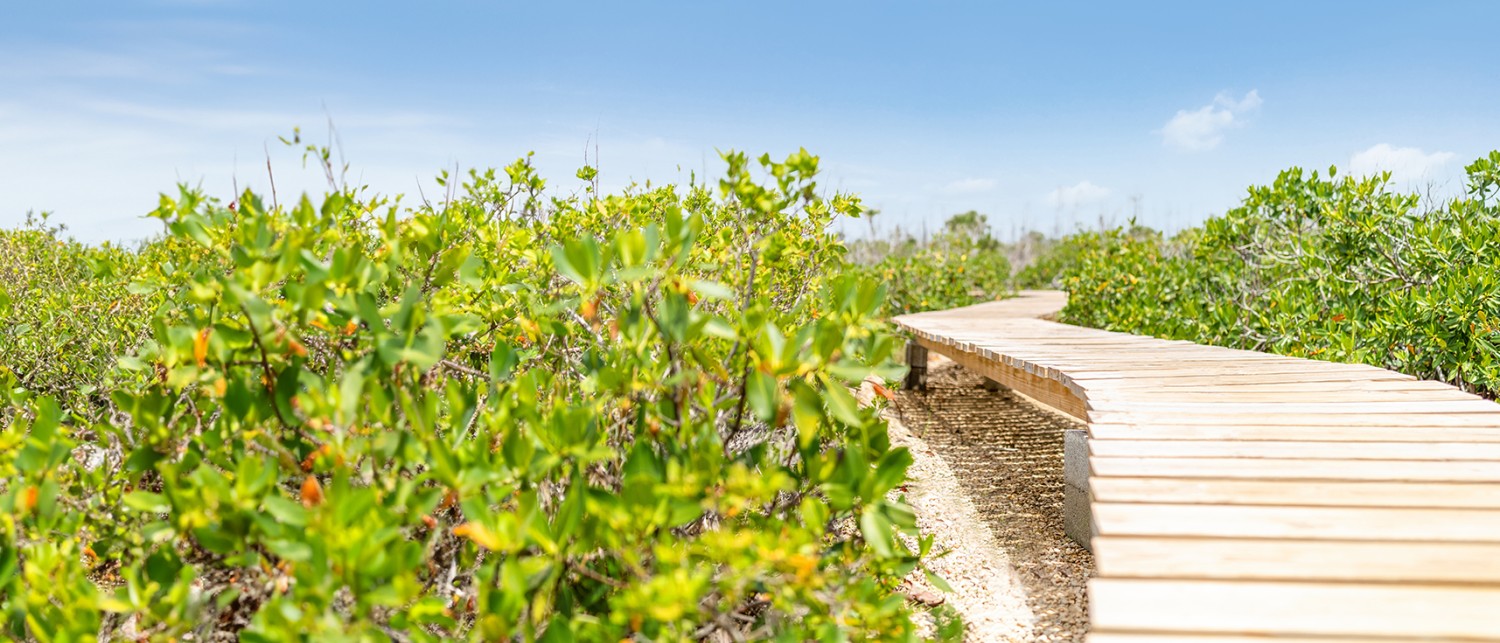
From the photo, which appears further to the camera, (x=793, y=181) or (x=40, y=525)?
(x=793, y=181)

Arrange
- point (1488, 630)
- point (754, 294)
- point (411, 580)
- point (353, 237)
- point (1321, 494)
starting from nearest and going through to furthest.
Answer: point (411, 580)
point (1488, 630)
point (1321, 494)
point (353, 237)
point (754, 294)

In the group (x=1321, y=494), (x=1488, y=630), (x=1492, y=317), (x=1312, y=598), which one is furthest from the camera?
(x=1492, y=317)

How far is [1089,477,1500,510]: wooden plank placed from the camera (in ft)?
7.16

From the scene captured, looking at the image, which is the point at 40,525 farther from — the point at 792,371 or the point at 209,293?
the point at 792,371

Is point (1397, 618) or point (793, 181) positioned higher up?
point (793, 181)

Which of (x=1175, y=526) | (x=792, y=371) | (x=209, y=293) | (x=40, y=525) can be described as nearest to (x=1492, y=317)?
(x=1175, y=526)

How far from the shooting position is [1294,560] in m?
1.88

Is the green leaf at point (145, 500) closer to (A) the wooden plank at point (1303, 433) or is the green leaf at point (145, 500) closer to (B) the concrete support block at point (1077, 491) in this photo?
(A) the wooden plank at point (1303, 433)

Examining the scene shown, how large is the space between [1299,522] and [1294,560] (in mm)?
223

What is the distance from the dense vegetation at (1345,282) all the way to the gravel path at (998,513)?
1477mm

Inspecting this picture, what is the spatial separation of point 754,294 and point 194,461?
1.99 m

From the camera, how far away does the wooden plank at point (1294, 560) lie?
1816mm

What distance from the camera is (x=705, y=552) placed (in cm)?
176

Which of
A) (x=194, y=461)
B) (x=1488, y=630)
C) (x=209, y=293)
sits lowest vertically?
(x=1488, y=630)
